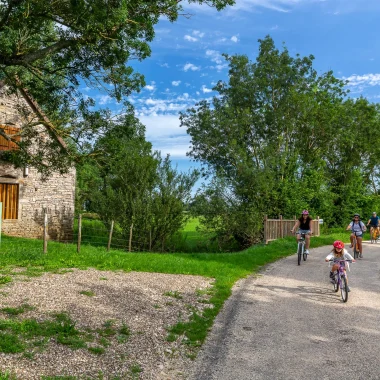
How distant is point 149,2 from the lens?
29.7ft

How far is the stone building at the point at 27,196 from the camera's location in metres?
19.6

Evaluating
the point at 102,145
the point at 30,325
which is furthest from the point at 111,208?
Answer: the point at 30,325

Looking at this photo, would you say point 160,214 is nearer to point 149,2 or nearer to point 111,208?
point 111,208

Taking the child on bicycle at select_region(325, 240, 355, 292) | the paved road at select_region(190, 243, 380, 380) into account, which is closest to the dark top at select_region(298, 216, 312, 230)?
the paved road at select_region(190, 243, 380, 380)

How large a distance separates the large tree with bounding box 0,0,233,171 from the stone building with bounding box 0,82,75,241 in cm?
608

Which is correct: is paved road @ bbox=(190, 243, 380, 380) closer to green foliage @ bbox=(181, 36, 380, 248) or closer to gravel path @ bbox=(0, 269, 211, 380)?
gravel path @ bbox=(0, 269, 211, 380)

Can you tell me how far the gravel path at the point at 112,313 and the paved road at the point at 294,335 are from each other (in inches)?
24.0

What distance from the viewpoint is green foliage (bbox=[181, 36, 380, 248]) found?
82.8 feet

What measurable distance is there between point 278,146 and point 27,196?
A: 19048mm

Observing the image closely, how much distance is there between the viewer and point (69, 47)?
34.4 ft

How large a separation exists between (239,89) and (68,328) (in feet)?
105

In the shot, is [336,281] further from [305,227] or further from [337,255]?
[305,227]

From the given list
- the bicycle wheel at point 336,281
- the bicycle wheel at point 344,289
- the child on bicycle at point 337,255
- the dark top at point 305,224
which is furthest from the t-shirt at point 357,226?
the bicycle wheel at point 344,289

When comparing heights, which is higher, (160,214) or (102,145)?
(102,145)
